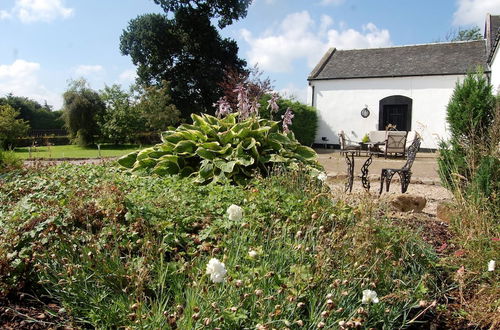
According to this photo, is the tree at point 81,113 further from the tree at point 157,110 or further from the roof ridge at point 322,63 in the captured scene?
the roof ridge at point 322,63

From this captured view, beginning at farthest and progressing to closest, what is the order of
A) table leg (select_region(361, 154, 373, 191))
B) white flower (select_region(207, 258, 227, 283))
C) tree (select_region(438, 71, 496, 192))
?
tree (select_region(438, 71, 496, 192)) → table leg (select_region(361, 154, 373, 191)) → white flower (select_region(207, 258, 227, 283))

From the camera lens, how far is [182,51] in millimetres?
25016

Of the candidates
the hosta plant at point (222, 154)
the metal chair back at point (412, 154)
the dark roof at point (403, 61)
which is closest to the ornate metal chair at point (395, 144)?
the dark roof at point (403, 61)

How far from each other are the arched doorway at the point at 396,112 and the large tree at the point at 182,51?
379 inches

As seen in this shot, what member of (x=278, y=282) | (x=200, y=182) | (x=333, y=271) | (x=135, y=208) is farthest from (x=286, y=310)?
(x=200, y=182)

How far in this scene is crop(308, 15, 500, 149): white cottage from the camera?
18422 millimetres

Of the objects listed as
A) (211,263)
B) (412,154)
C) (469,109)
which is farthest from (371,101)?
(211,263)

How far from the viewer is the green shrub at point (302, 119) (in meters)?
19.1

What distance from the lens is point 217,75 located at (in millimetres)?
23672

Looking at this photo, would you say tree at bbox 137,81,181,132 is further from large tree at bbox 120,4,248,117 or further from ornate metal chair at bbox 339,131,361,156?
ornate metal chair at bbox 339,131,361,156

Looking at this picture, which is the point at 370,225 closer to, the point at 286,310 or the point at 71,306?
the point at 286,310

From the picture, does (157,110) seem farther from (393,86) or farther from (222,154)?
(222,154)

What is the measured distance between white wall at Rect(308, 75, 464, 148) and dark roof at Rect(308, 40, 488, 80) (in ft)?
1.16

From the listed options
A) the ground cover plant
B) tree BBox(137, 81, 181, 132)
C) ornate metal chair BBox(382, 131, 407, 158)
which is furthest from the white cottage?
the ground cover plant
